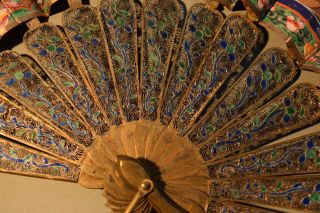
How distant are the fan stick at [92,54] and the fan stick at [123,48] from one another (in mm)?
26

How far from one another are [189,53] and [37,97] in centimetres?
60

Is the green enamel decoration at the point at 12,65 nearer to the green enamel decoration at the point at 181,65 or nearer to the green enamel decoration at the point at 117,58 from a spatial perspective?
the green enamel decoration at the point at 117,58

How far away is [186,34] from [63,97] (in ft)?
1.77

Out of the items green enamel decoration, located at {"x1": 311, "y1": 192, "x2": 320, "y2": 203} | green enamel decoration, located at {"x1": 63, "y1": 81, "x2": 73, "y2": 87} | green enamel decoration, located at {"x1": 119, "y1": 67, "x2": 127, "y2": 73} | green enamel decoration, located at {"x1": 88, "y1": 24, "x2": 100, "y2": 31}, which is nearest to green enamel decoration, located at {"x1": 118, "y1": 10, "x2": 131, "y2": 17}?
green enamel decoration, located at {"x1": 88, "y1": 24, "x2": 100, "y2": 31}

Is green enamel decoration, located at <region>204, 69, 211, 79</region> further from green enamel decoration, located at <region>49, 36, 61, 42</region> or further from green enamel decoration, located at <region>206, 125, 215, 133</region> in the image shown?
green enamel decoration, located at <region>49, 36, 61, 42</region>

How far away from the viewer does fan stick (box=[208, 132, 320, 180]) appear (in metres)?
2.08

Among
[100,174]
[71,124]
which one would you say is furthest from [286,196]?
[71,124]

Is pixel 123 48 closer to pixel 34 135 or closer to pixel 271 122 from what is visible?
pixel 34 135

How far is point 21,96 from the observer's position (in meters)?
1.95

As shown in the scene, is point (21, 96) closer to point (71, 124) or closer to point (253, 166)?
point (71, 124)

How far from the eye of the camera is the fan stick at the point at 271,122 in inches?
82.5

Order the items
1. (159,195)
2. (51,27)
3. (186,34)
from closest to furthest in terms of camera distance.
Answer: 1. (159,195)
2. (51,27)
3. (186,34)

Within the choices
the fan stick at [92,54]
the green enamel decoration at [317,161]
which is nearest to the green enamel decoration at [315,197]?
the green enamel decoration at [317,161]

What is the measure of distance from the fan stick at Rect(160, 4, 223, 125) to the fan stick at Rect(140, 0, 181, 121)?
35mm
